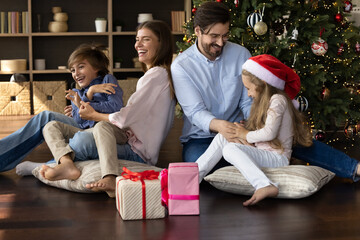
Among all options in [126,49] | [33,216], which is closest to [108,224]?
[33,216]

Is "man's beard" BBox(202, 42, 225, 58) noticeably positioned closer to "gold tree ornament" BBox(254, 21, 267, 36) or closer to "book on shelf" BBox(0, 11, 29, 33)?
"gold tree ornament" BBox(254, 21, 267, 36)

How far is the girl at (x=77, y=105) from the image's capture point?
10.6ft

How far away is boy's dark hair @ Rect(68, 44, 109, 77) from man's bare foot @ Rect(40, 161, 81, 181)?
30.2 inches

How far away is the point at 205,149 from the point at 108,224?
1003 millimetres

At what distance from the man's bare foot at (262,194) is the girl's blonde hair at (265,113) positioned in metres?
0.33

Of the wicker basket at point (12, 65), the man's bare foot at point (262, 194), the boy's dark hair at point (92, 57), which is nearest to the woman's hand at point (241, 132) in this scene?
the man's bare foot at point (262, 194)

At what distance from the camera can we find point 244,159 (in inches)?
107

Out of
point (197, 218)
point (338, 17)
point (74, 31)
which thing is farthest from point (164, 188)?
point (74, 31)

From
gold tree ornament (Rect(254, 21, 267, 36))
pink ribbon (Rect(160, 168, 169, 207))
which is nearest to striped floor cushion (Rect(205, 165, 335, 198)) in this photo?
pink ribbon (Rect(160, 168, 169, 207))

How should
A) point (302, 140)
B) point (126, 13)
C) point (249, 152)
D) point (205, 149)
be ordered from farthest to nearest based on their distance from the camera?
1. point (126, 13)
2. point (205, 149)
3. point (302, 140)
4. point (249, 152)

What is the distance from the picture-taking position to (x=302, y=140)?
2971mm

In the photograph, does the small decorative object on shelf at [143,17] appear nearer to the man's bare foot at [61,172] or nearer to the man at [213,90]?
the man at [213,90]

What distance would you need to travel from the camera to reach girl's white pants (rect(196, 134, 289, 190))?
264 centimetres

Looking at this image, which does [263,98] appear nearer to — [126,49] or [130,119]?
[130,119]
